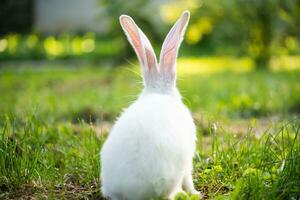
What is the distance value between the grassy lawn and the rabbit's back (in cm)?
18

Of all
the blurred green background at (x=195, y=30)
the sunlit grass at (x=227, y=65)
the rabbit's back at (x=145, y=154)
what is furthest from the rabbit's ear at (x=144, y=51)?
the sunlit grass at (x=227, y=65)

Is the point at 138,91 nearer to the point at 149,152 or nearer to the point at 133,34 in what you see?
the point at 133,34

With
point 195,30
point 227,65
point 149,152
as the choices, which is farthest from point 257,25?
point 149,152

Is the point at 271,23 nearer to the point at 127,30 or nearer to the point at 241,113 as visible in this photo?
the point at 241,113

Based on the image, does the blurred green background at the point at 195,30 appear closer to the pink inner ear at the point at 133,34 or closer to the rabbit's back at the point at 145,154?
the pink inner ear at the point at 133,34

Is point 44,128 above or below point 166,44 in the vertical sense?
below

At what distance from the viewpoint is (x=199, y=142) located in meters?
4.28

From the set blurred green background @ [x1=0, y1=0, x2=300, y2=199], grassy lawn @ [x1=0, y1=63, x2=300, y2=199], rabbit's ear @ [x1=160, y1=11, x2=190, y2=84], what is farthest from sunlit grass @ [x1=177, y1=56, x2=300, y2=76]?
rabbit's ear @ [x1=160, y1=11, x2=190, y2=84]

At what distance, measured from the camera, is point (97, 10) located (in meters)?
16.5

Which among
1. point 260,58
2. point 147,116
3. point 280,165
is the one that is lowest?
point 260,58

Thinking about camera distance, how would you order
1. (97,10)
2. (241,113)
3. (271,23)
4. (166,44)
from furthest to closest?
(97,10)
(271,23)
(241,113)
(166,44)

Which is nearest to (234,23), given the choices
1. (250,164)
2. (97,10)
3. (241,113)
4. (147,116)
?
(241,113)

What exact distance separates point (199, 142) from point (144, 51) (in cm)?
146

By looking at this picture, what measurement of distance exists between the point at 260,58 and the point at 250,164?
7702mm
